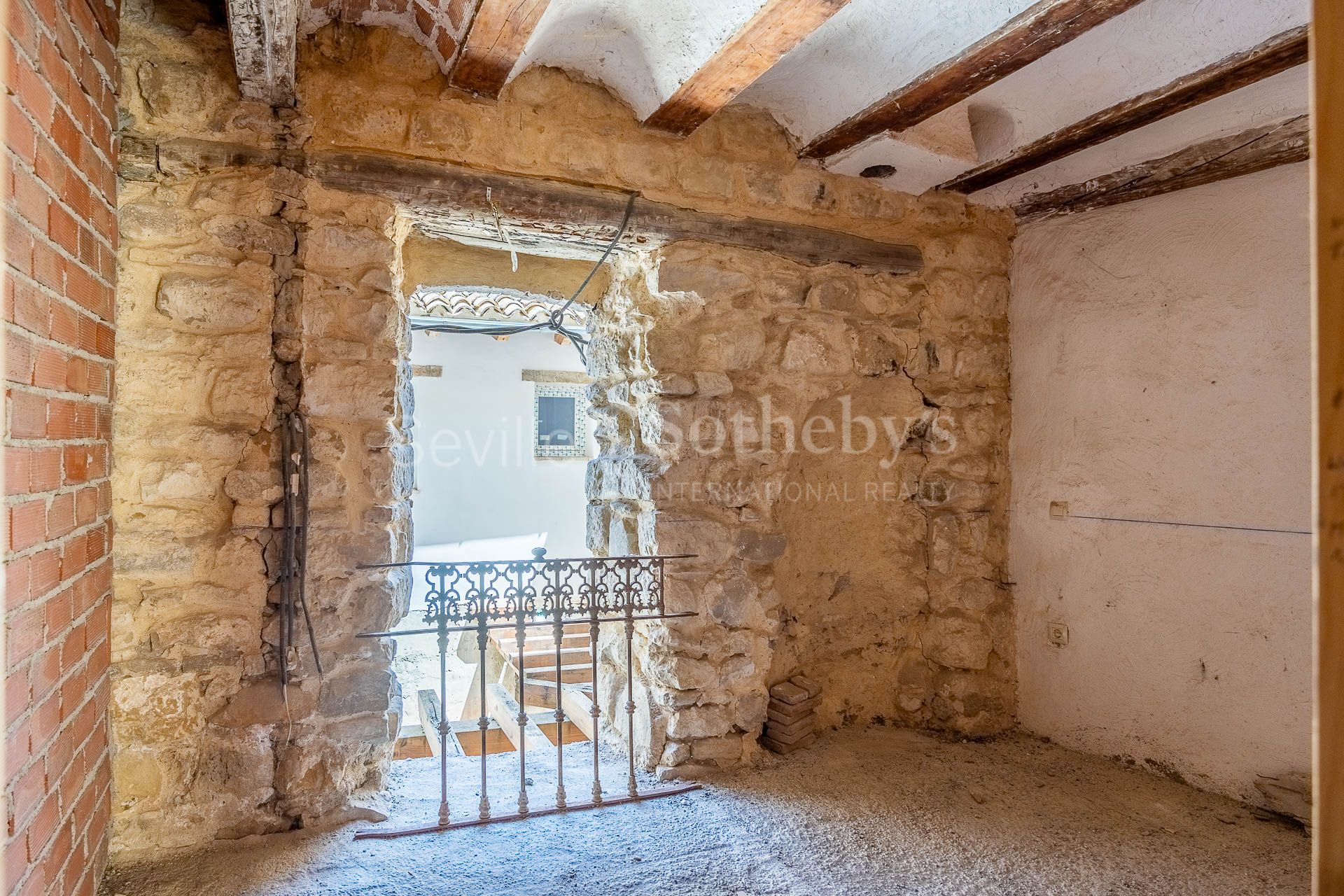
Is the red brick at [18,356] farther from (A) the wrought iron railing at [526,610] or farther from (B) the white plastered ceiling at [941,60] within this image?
(B) the white plastered ceiling at [941,60]

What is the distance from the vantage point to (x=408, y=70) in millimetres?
1914

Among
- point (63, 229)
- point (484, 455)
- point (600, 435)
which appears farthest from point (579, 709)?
point (484, 455)

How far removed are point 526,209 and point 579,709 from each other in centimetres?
189

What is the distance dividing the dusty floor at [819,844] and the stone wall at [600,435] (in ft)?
0.54

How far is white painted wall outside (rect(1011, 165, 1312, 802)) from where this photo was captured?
6.56 feet

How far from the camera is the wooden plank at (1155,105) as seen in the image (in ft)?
5.25

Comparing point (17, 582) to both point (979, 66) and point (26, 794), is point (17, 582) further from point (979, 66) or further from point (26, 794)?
point (979, 66)

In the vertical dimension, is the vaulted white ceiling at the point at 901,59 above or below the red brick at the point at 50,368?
above

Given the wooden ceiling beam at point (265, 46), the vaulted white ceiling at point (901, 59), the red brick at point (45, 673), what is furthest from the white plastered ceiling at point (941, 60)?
the red brick at point (45, 673)

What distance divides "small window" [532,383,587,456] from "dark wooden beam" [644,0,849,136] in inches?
205

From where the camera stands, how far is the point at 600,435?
2.70 metres

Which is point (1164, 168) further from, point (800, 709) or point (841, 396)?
point (800, 709)

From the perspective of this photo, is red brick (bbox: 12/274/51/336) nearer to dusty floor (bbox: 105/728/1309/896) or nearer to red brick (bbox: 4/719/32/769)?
red brick (bbox: 4/719/32/769)

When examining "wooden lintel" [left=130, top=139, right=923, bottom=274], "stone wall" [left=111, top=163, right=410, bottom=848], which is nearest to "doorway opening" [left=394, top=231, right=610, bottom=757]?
"wooden lintel" [left=130, top=139, right=923, bottom=274]
